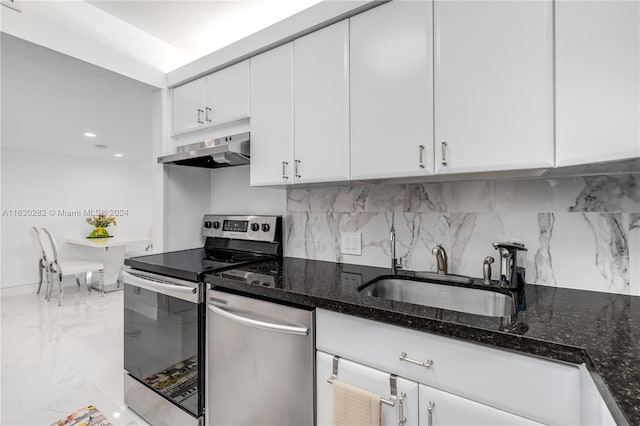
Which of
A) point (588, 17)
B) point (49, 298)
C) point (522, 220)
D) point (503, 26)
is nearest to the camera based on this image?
point (588, 17)

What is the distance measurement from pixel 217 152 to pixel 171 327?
99cm

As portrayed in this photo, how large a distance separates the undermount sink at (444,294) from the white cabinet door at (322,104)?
58 centimetres

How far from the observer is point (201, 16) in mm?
1896

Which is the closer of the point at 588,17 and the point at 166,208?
the point at 588,17

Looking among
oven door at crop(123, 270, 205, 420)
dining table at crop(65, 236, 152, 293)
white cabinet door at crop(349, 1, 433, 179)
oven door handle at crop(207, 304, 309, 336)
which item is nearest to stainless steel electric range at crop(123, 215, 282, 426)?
oven door at crop(123, 270, 205, 420)

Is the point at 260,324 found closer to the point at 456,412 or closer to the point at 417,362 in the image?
the point at 417,362

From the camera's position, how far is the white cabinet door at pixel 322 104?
56.6 inches

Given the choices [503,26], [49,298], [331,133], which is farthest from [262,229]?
[49,298]

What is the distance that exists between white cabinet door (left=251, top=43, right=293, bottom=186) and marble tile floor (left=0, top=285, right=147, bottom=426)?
1.69m

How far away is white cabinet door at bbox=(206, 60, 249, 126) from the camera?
1.81 meters

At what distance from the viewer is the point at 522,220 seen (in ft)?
4.37

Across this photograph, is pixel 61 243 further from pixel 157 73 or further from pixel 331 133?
pixel 331 133

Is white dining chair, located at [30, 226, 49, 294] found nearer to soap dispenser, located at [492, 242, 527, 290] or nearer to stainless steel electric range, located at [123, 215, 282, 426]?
stainless steel electric range, located at [123, 215, 282, 426]

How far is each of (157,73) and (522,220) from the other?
2428mm
